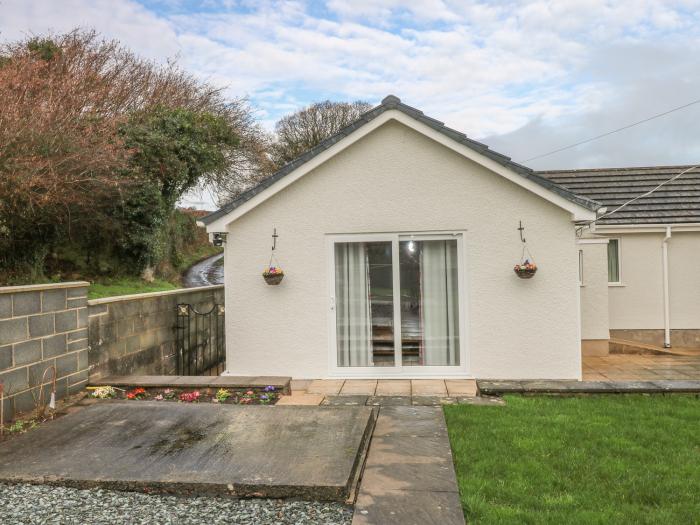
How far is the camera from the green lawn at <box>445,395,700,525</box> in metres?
3.96

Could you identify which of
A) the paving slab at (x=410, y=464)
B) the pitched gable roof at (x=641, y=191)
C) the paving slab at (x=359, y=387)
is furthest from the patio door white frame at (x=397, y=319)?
the pitched gable roof at (x=641, y=191)

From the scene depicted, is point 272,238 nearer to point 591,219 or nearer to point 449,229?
point 449,229

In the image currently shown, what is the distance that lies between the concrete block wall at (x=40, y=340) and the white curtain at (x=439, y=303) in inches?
215

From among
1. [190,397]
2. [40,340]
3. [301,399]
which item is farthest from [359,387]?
[40,340]

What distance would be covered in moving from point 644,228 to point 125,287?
619 inches

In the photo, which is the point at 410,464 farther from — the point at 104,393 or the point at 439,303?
the point at 104,393

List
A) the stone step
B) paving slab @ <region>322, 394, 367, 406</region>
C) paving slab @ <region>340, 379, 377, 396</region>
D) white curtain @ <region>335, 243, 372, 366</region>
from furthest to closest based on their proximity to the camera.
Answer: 1. the stone step
2. white curtain @ <region>335, 243, 372, 366</region>
3. paving slab @ <region>340, 379, 377, 396</region>
4. paving slab @ <region>322, 394, 367, 406</region>

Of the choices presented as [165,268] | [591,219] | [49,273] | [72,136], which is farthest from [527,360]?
[165,268]

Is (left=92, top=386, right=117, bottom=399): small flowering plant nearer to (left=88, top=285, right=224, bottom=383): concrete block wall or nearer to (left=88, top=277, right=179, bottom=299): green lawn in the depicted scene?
(left=88, top=285, right=224, bottom=383): concrete block wall

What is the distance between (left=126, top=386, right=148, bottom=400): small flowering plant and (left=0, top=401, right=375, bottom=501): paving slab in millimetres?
862

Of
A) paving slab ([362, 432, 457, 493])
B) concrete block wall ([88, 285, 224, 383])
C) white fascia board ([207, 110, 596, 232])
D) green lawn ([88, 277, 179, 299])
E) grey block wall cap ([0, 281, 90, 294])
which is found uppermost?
white fascia board ([207, 110, 596, 232])

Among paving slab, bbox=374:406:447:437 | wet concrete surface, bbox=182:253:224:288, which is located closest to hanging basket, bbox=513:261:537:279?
paving slab, bbox=374:406:447:437

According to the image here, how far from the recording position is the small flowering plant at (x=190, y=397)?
727 cm

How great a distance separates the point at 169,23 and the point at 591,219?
43.3 ft
